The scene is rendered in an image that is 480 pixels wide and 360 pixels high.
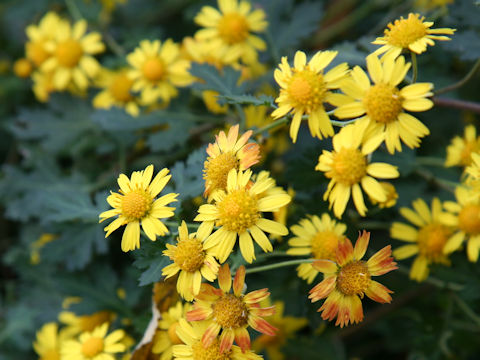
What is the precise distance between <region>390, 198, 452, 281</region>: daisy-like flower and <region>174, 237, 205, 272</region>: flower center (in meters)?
0.82

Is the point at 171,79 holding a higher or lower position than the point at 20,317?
higher

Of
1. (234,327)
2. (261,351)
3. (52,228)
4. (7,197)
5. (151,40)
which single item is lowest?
(261,351)

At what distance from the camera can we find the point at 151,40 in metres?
2.38

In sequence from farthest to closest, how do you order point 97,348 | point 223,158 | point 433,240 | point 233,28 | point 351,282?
point 233,28 < point 433,240 < point 97,348 < point 223,158 < point 351,282

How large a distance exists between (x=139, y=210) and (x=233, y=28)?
113 centimetres

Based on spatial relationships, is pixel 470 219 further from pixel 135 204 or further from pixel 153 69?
pixel 153 69

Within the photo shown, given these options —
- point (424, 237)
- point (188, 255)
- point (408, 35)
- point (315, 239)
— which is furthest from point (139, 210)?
point (424, 237)

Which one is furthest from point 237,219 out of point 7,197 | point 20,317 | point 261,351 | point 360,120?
point 7,197

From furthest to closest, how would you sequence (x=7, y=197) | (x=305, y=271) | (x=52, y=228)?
(x=7, y=197) < (x=52, y=228) < (x=305, y=271)


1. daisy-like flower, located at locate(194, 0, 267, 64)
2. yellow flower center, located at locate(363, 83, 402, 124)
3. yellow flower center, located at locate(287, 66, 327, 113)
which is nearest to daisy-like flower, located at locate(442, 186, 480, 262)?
yellow flower center, located at locate(363, 83, 402, 124)

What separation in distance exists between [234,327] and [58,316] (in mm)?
1166

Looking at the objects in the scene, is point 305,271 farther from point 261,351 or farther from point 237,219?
point 261,351

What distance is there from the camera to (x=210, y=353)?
1.21m

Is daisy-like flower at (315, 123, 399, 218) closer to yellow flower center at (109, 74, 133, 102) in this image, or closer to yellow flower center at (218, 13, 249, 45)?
yellow flower center at (218, 13, 249, 45)
